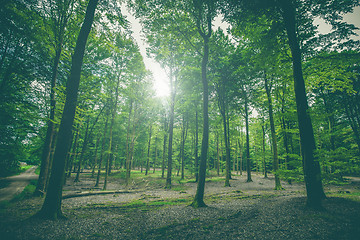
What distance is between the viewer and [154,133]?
30859 millimetres

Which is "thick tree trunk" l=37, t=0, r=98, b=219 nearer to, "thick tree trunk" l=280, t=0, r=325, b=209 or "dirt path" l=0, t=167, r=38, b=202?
"dirt path" l=0, t=167, r=38, b=202

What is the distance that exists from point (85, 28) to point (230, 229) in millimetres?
10768

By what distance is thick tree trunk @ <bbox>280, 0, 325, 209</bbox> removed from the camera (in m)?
5.83

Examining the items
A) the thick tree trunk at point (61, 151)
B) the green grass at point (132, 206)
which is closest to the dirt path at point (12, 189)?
the green grass at point (132, 206)

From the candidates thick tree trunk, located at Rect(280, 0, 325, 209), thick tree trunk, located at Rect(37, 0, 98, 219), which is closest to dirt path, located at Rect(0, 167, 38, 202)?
thick tree trunk, located at Rect(37, 0, 98, 219)

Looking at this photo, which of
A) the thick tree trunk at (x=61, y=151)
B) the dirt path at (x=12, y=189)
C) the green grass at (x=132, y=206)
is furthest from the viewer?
the dirt path at (x=12, y=189)

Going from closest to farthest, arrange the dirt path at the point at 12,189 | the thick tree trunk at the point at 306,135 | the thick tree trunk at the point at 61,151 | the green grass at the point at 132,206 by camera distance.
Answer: the thick tree trunk at the point at 61,151, the thick tree trunk at the point at 306,135, the green grass at the point at 132,206, the dirt path at the point at 12,189

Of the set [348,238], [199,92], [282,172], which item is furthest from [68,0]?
[348,238]

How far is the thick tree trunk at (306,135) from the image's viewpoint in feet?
19.1

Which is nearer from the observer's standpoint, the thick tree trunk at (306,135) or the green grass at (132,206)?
the thick tree trunk at (306,135)

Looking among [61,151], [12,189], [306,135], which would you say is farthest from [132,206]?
[12,189]

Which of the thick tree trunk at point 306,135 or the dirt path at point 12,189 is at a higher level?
the thick tree trunk at point 306,135

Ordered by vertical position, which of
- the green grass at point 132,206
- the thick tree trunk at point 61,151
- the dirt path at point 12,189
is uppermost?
the thick tree trunk at point 61,151

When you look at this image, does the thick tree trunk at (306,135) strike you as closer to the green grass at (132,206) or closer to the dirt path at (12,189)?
the green grass at (132,206)
